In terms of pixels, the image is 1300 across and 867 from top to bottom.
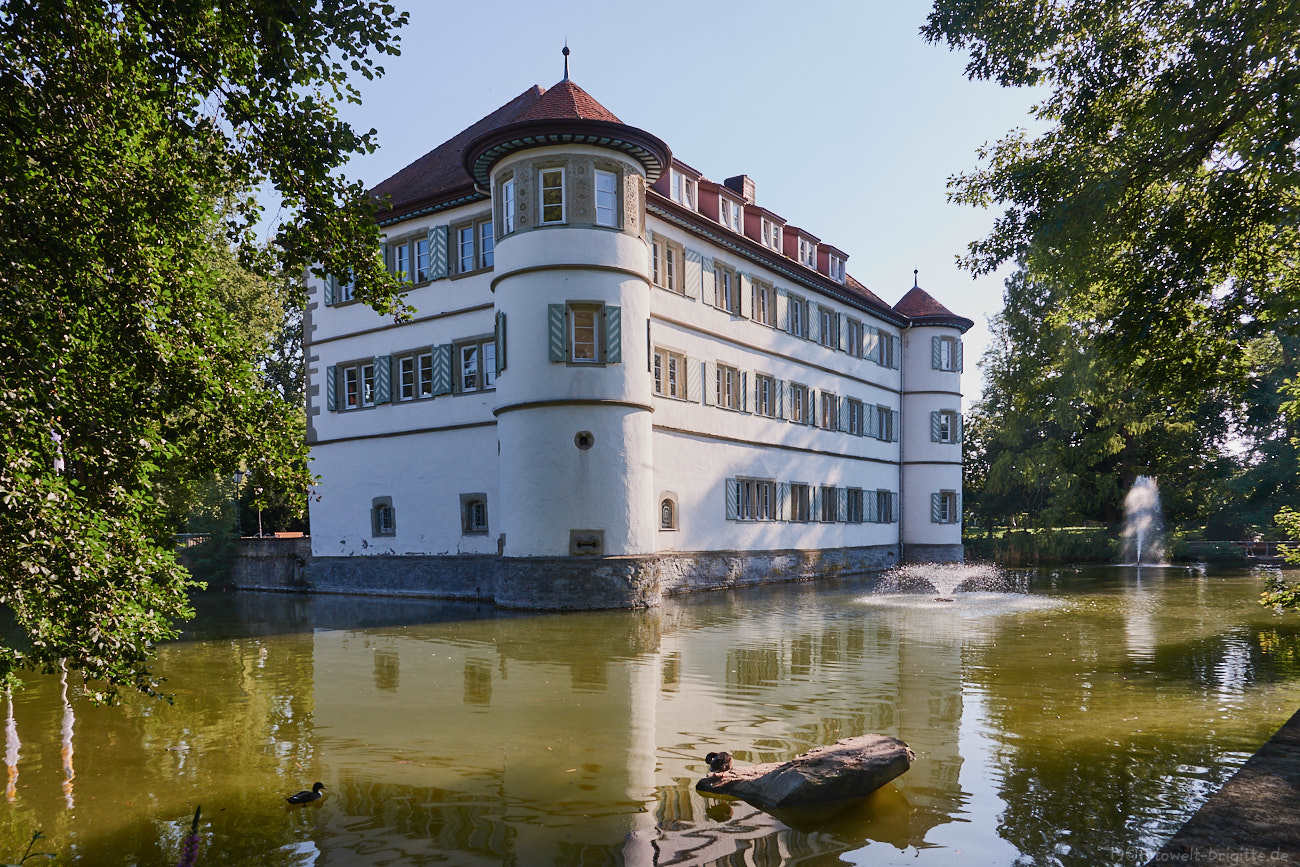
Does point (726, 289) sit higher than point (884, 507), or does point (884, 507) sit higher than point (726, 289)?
point (726, 289)

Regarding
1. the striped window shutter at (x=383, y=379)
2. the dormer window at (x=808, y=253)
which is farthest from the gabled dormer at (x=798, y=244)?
the striped window shutter at (x=383, y=379)

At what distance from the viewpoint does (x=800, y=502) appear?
3047 centimetres

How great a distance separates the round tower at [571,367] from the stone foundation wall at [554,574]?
0.16ft

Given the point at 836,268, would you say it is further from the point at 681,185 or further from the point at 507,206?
the point at 507,206

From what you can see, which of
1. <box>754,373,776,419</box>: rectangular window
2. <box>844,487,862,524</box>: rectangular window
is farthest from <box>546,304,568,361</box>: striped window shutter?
<box>844,487,862,524</box>: rectangular window

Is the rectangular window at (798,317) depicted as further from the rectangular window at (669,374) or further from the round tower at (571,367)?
the round tower at (571,367)

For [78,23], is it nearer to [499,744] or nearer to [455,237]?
[499,744]

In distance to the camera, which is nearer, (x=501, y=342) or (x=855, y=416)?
(x=501, y=342)

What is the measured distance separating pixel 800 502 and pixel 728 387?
580cm

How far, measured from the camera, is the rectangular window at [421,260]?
24656 mm

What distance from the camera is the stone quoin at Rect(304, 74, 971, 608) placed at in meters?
20.0

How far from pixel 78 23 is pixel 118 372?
2197 millimetres

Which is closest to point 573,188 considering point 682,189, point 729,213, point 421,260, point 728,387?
point 421,260

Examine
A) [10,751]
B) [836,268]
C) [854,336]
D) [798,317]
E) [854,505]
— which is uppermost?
[836,268]
